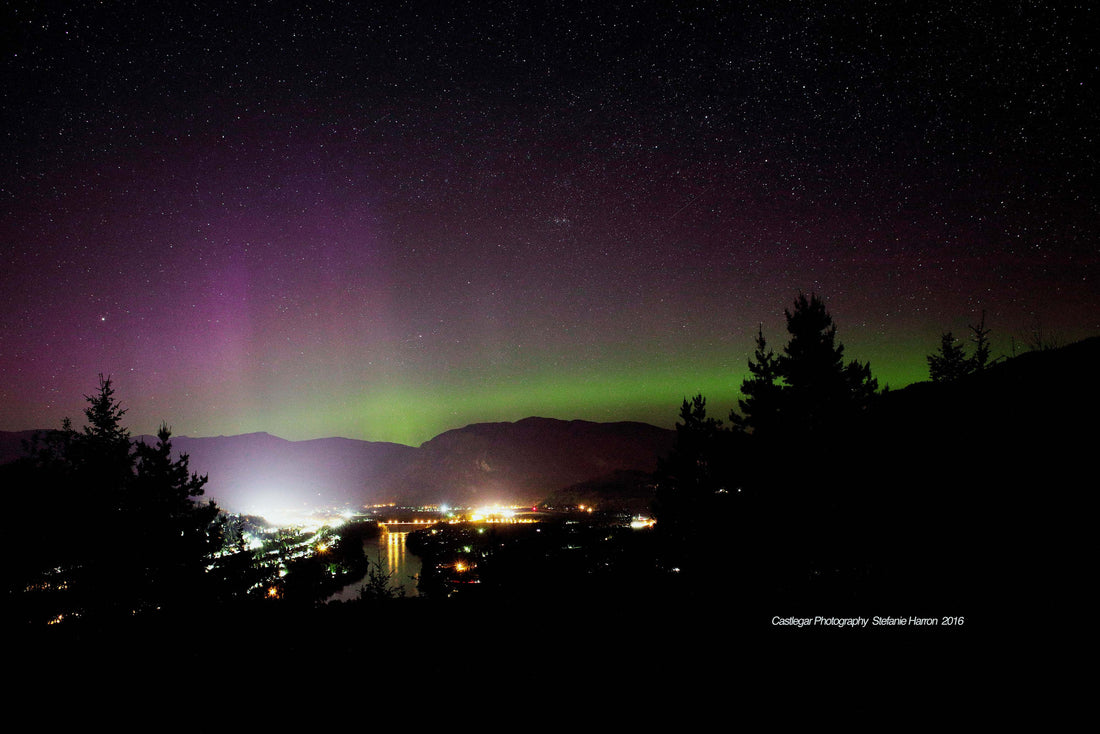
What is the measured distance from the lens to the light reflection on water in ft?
211

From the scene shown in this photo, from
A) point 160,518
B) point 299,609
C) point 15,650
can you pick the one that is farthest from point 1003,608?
point 160,518

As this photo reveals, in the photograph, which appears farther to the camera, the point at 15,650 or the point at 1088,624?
the point at 15,650

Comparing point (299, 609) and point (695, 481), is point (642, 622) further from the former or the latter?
point (695, 481)

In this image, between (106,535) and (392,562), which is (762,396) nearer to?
(106,535)

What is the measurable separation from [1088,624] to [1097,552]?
2521 mm

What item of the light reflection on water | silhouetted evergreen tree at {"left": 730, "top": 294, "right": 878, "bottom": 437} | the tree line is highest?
silhouetted evergreen tree at {"left": 730, "top": 294, "right": 878, "bottom": 437}

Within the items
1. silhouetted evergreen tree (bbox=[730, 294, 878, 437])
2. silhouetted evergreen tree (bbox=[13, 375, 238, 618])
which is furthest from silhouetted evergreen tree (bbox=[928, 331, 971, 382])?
silhouetted evergreen tree (bbox=[13, 375, 238, 618])

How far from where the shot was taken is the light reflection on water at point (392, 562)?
64.4 m

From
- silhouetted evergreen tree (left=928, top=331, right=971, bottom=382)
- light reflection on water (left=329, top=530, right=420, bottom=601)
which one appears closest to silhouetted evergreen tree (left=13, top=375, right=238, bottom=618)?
light reflection on water (left=329, top=530, right=420, bottom=601)

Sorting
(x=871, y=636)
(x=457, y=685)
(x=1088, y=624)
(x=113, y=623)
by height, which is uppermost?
(x=1088, y=624)

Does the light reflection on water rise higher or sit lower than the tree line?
lower

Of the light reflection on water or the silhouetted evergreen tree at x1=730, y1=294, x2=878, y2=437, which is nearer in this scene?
the silhouetted evergreen tree at x1=730, y1=294, x2=878, y2=437

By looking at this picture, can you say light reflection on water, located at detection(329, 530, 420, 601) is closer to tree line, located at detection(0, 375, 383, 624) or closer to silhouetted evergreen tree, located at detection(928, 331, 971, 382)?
tree line, located at detection(0, 375, 383, 624)

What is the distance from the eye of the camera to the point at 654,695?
7.25 m
